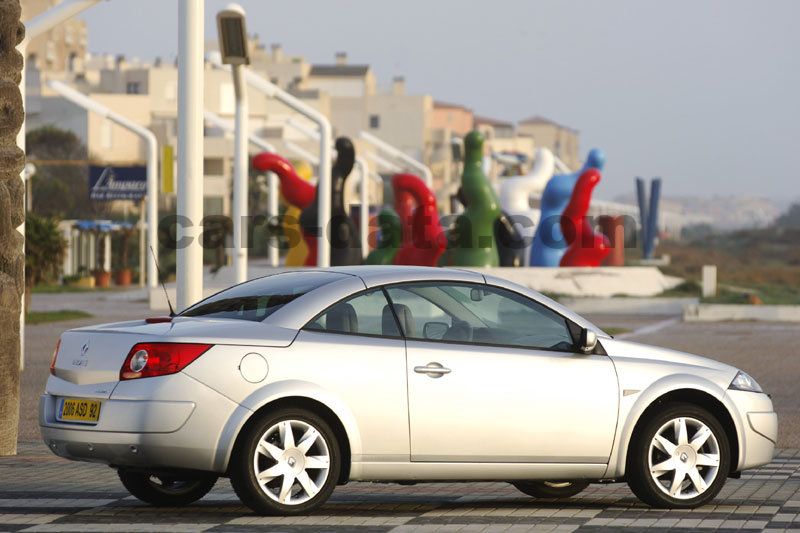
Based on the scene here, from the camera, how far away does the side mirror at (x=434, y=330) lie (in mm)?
9062

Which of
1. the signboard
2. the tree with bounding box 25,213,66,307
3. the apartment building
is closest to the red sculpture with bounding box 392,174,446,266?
the signboard

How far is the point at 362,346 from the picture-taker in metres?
8.80

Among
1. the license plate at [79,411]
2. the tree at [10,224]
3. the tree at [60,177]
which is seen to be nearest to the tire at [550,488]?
the license plate at [79,411]

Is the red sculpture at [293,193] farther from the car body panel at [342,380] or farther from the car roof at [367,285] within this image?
the car body panel at [342,380]

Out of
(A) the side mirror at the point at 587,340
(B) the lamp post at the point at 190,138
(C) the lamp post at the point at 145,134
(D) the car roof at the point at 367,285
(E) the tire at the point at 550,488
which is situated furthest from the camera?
(C) the lamp post at the point at 145,134

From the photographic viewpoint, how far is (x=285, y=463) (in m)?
8.52

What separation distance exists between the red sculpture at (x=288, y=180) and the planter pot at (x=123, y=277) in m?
13.0

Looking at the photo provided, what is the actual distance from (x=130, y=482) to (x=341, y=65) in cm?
15109

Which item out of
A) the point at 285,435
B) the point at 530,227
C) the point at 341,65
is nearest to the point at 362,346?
the point at 285,435

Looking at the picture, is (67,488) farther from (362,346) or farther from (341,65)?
(341,65)

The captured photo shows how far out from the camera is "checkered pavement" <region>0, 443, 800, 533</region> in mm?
8469

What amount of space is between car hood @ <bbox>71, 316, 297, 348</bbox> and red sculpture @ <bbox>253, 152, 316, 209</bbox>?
3494 cm

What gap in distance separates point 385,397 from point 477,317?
808mm

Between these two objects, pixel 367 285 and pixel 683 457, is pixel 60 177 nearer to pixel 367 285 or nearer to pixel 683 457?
pixel 367 285
